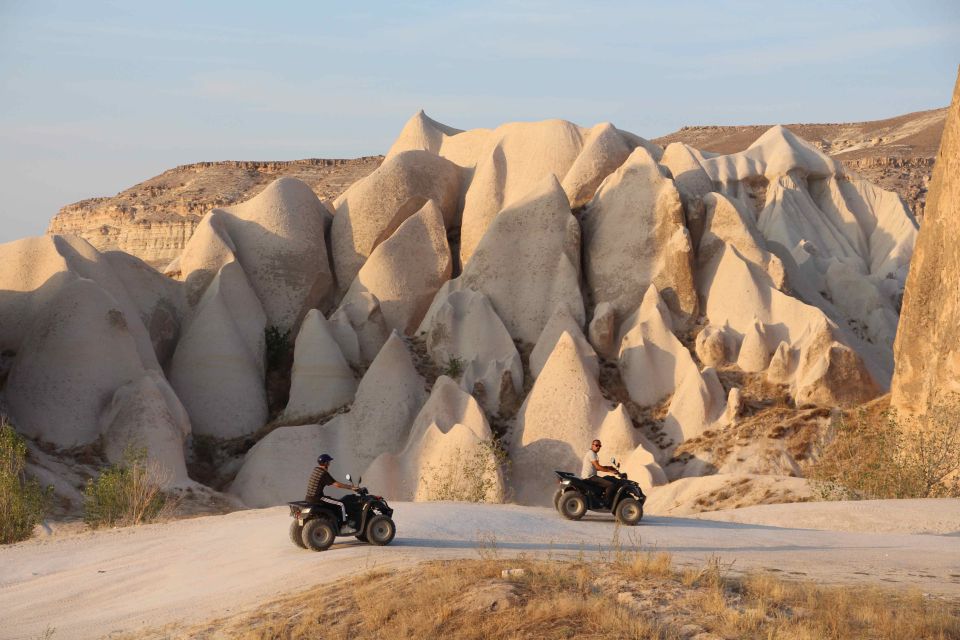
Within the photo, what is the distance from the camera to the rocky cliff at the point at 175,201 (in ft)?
208

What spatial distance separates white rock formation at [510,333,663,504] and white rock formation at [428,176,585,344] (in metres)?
3.47

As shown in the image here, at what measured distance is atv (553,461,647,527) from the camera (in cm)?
1767

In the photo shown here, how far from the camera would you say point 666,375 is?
1380 inches

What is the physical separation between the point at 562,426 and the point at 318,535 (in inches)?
734

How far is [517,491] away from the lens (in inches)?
1287

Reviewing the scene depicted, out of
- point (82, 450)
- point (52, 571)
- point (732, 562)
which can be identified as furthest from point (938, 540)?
point (82, 450)

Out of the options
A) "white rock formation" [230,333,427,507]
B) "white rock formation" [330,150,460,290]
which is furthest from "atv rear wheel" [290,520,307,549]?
"white rock formation" [330,150,460,290]

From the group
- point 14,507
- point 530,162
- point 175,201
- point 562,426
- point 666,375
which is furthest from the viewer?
point 175,201

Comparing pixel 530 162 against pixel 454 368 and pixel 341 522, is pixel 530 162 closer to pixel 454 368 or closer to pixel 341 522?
pixel 454 368

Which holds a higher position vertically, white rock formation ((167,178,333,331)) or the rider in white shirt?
white rock formation ((167,178,333,331))

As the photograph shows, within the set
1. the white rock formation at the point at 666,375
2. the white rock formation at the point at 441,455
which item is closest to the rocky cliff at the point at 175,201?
the white rock formation at the point at 441,455

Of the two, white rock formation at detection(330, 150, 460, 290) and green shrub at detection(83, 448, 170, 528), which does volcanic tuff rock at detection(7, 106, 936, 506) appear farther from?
green shrub at detection(83, 448, 170, 528)

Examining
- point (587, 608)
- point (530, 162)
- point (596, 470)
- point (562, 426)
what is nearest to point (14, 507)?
point (596, 470)

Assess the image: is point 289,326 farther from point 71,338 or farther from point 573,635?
point 573,635
